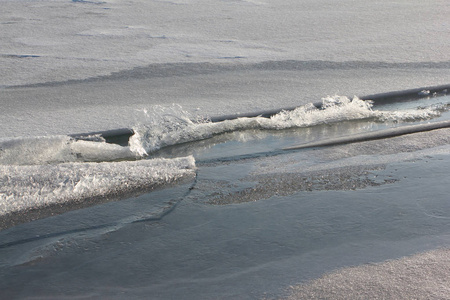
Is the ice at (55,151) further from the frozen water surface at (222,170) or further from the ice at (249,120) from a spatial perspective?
the ice at (249,120)

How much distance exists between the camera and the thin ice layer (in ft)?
8.09

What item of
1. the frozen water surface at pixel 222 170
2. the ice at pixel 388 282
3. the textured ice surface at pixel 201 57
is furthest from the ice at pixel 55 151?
the ice at pixel 388 282

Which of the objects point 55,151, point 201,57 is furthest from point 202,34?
point 55,151

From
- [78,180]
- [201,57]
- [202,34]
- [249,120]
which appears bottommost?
[78,180]

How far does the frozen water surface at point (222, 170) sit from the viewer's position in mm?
1887

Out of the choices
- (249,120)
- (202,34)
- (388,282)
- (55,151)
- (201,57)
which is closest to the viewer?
(388,282)

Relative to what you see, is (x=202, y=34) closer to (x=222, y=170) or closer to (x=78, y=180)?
(x=222, y=170)

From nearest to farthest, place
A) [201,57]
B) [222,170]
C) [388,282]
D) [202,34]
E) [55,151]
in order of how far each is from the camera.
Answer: [388,282] < [222,170] < [55,151] < [201,57] < [202,34]

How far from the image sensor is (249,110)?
3734 millimetres

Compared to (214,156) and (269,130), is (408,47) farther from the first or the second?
(214,156)

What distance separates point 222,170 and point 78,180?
813 millimetres

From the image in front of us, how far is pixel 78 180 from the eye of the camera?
8.62 ft

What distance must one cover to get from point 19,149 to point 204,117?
1296 mm

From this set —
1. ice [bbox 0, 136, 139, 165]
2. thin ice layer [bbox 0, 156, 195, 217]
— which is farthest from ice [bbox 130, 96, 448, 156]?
thin ice layer [bbox 0, 156, 195, 217]
